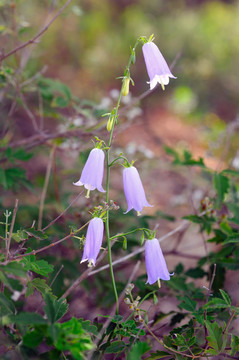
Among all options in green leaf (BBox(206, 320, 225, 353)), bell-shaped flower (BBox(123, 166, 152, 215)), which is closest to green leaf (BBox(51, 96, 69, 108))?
bell-shaped flower (BBox(123, 166, 152, 215))

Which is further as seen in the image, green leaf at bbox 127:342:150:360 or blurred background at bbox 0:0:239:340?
blurred background at bbox 0:0:239:340

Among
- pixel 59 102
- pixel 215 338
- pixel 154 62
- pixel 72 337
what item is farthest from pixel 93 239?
pixel 59 102

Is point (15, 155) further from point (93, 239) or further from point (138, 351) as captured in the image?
point (138, 351)

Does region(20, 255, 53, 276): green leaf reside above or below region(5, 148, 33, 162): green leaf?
below

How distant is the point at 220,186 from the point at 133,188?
883 millimetres

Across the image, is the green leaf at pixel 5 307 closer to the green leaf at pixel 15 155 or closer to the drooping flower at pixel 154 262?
the drooping flower at pixel 154 262

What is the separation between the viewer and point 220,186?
224 centimetres

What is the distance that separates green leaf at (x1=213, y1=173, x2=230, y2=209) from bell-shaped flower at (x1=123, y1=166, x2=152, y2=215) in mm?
811

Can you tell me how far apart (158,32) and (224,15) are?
167 cm

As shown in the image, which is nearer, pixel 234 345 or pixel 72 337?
pixel 72 337

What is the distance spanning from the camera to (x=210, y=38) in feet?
22.5

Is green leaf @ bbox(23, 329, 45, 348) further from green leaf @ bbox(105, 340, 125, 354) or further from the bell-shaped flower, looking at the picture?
the bell-shaped flower

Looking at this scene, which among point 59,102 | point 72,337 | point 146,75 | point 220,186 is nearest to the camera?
point 72,337

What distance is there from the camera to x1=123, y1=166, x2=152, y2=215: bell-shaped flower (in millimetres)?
1542
